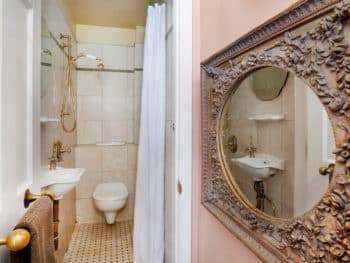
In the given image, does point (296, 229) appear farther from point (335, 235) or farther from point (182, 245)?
point (182, 245)

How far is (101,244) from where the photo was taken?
8.09ft

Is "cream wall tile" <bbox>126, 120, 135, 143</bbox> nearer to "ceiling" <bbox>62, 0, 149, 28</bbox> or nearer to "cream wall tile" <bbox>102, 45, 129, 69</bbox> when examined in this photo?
"cream wall tile" <bbox>102, 45, 129, 69</bbox>

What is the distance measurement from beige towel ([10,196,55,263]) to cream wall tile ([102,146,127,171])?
2.27m

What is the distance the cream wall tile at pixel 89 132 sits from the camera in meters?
3.06

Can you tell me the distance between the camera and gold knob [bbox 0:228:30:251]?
51 cm

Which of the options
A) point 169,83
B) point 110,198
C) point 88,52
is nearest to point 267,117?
point 169,83

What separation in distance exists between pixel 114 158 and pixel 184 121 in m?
2.10

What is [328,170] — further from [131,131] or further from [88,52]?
[88,52]

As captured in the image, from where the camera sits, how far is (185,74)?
3.86 feet

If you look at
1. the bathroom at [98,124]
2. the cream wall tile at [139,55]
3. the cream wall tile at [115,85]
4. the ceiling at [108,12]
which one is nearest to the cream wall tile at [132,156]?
the bathroom at [98,124]

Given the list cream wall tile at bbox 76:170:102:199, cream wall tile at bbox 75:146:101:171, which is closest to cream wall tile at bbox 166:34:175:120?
cream wall tile at bbox 75:146:101:171

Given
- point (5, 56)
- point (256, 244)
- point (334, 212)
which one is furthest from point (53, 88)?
point (334, 212)

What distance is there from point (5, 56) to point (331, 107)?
778mm

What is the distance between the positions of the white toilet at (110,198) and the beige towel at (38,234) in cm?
186
